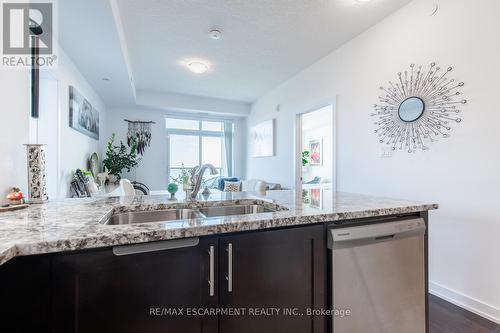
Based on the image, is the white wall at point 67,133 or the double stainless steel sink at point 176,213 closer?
the double stainless steel sink at point 176,213

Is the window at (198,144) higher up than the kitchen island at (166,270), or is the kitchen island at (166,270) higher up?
the window at (198,144)

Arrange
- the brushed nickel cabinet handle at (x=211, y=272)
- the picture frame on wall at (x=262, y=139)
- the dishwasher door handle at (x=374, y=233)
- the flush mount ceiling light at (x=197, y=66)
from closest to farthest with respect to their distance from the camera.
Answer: the brushed nickel cabinet handle at (x=211, y=272)
the dishwasher door handle at (x=374, y=233)
the flush mount ceiling light at (x=197, y=66)
the picture frame on wall at (x=262, y=139)

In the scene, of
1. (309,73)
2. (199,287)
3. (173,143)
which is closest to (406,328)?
(199,287)

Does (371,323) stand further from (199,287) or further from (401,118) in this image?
(401,118)

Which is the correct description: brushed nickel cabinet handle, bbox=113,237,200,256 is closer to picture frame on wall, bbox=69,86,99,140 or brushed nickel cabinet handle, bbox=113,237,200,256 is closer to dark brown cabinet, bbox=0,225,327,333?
dark brown cabinet, bbox=0,225,327,333

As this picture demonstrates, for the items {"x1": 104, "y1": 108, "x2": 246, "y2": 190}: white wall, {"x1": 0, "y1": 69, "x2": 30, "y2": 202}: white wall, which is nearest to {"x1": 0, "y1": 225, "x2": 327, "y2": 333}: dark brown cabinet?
{"x1": 0, "y1": 69, "x2": 30, "y2": 202}: white wall

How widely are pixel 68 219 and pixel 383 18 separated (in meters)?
3.32

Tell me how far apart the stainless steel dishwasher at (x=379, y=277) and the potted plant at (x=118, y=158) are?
488 centimetres

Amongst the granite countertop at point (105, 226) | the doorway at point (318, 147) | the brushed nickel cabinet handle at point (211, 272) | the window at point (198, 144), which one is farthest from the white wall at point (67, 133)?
the doorway at point (318, 147)

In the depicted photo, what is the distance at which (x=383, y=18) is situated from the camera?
263cm

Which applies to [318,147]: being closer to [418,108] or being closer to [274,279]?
[418,108]

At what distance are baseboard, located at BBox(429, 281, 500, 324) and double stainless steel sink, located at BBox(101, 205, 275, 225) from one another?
185 cm

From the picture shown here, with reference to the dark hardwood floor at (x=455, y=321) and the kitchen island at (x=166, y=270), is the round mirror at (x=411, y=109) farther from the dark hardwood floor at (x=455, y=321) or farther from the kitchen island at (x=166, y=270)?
the dark hardwood floor at (x=455, y=321)

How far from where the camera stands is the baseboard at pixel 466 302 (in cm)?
176
